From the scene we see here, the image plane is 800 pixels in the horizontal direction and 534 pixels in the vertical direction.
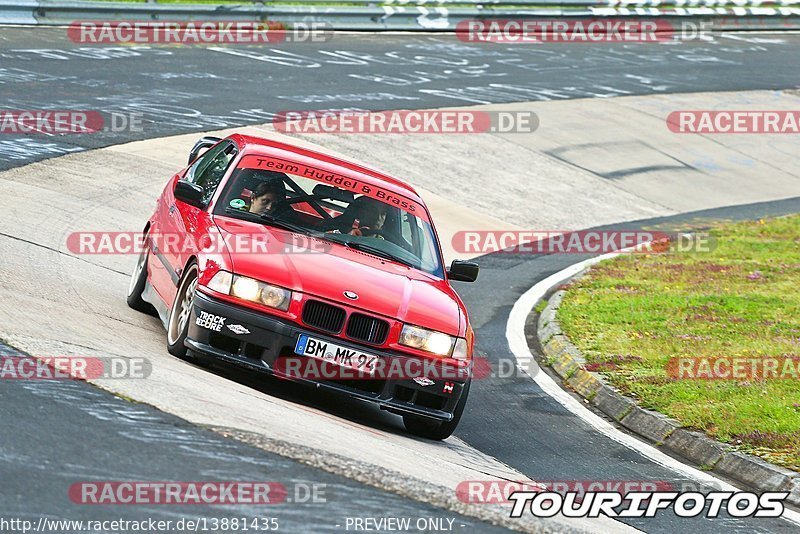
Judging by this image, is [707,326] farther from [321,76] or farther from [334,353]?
[321,76]

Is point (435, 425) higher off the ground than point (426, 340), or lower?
lower

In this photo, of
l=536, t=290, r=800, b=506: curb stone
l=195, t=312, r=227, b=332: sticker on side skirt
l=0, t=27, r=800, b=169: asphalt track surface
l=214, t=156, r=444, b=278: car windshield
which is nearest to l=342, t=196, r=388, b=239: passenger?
l=214, t=156, r=444, b=278: car windshield

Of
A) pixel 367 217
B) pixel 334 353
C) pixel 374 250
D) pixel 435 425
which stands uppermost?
pixel 367 217

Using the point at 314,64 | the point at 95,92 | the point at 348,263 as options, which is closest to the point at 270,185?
the point at 348,263

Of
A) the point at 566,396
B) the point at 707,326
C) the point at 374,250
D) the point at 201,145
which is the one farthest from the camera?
the point at 707,326

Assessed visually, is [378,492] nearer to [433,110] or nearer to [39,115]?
[39,115]

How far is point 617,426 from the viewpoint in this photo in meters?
9.95

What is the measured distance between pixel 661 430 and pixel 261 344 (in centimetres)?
346

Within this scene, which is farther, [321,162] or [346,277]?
[321,162]

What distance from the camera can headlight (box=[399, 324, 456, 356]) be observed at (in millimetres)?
8008

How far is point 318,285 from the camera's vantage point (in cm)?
795

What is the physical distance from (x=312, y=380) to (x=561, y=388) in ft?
12.4

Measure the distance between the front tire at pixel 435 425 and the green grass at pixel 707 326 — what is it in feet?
6.80

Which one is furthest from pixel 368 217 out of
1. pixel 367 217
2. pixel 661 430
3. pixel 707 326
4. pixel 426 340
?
pixel 707 326
